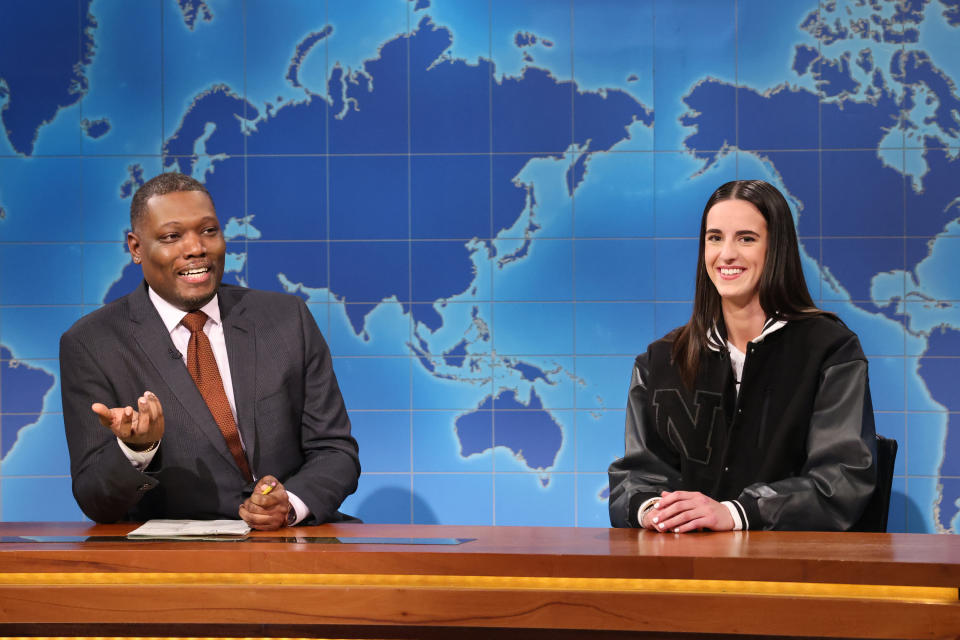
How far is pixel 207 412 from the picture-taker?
253 cm

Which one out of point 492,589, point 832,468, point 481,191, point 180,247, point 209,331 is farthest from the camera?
point 481,191

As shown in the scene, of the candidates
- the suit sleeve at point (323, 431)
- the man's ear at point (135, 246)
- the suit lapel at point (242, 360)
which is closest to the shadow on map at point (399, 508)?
the suit sleeve at point (323, 431)

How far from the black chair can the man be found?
1.37 m

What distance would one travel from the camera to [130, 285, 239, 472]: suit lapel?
99.6 inches

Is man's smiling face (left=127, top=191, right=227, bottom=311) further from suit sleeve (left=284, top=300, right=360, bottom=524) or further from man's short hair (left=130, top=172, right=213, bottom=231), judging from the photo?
suit sleeve (left=284, top=300, right=360, bottom=524)

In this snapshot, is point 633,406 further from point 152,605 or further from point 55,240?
point 55,240

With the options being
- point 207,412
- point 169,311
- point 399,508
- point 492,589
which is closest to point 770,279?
point 492,589

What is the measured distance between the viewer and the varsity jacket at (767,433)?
7.63 feet

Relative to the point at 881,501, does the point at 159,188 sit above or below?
above

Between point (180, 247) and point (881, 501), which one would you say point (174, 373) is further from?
point (881, 501)

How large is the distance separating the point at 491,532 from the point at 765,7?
9.42ft

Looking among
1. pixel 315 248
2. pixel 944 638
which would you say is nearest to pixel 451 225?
pixel 315 248

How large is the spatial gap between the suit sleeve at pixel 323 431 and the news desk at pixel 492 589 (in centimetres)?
68

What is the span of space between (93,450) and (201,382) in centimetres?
33
